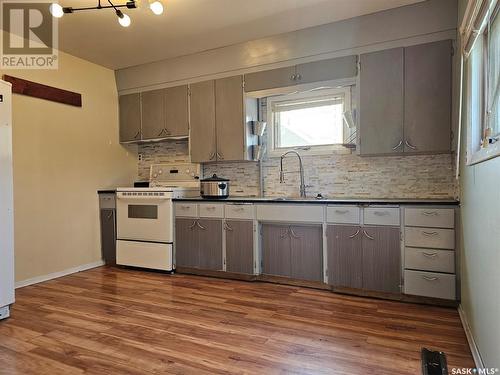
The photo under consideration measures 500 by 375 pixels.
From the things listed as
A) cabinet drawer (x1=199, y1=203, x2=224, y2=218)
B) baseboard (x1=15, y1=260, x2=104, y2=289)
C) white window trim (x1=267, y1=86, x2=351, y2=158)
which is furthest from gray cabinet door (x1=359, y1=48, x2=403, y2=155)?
baseboard (x1=15, y1=260, x2=104, y2=289)

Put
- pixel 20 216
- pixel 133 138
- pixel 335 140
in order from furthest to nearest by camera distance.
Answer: pixel 133 138 → pixel 335 140 → pixel 20 216

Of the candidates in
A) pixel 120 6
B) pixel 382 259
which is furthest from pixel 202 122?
pixel 382 259

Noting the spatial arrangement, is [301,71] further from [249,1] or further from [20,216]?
Result: [20,216]

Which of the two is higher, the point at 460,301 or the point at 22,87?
the point at 22,87

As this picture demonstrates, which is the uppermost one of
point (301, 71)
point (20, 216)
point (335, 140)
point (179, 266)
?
point (301, 71)

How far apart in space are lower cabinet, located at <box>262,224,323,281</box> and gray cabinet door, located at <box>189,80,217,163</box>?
48.4 inches

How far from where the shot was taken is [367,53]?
10.3 feet

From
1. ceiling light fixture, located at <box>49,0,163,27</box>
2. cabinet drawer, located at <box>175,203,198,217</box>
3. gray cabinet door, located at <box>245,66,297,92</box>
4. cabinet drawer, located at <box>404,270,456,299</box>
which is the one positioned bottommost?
cabinet drawer, located at <box>404,270,456,299</box>

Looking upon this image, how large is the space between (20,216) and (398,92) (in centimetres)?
387

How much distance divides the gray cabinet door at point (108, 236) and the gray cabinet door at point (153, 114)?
111cm

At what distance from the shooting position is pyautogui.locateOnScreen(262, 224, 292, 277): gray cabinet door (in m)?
3.32

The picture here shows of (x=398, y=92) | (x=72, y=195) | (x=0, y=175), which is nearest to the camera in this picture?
(x=0, y=175)

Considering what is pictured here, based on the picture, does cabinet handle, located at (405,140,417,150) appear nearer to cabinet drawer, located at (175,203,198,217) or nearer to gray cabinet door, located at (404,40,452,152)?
gray cabinet door, located at (404,40,452,152)

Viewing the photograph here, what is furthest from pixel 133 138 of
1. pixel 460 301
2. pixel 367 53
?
pixel 460 301
